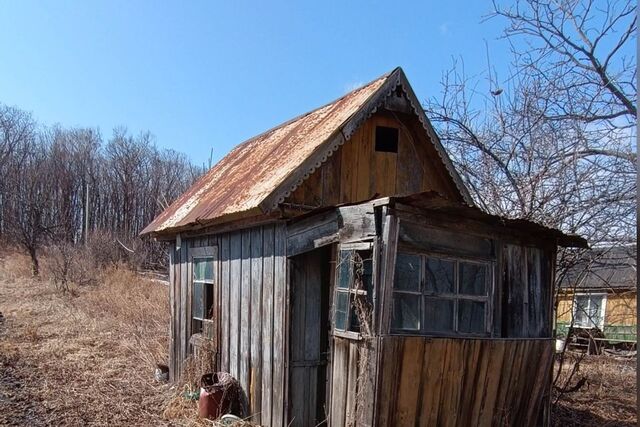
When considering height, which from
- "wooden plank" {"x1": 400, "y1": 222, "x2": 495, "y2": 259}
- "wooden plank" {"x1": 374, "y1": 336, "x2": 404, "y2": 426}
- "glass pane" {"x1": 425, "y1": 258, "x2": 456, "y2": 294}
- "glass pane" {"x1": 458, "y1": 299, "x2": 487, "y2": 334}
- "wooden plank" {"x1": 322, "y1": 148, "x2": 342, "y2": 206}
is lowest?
"wooden plank" {"x1": 374, "y1": 336, "x2": 404, "y2": 426}

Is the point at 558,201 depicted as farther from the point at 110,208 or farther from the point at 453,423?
the point at 110,208

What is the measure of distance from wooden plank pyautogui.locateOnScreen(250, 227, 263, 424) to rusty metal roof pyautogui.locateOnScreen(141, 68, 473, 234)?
0.57 metres

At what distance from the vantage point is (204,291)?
9.00 meters

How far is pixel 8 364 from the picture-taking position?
11.1m

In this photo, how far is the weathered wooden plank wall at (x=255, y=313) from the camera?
6754mm

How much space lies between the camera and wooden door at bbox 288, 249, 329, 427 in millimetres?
6648

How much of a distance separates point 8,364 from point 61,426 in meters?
4.59

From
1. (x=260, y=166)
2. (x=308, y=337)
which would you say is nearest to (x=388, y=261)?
(x=308, y=337)

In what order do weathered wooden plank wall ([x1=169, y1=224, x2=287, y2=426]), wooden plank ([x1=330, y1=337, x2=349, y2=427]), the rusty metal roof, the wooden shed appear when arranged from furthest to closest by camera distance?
weathered wooden plank wall ([x1=169, y1=224, x2=287, y2=426]) → the rusty metal roof → wooden plank ([x1=330, y1=337, x2=349, y2=427]) → the wooden shed

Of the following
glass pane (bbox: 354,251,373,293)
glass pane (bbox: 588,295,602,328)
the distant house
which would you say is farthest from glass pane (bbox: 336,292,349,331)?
glass pane (bbox: 588,295,602,328)

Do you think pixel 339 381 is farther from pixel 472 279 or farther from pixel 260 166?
pixel 260 166

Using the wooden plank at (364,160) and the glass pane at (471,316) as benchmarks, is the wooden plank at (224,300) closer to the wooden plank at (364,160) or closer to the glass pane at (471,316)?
the wooden plank at (364,160)

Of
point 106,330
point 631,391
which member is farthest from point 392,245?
point 106,330

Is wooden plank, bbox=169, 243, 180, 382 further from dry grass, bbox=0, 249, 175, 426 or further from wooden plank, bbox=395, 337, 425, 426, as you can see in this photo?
wooden plank, bbox=395, 337, 425, 426
